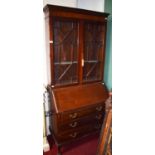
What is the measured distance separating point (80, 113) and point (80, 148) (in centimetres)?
54

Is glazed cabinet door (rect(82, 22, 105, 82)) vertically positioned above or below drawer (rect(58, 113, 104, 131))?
above

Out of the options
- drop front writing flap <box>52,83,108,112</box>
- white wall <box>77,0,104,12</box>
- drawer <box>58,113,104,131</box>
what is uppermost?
white wall <box>77,0,104,12</box>

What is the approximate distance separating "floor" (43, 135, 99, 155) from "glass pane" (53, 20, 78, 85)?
918 mm

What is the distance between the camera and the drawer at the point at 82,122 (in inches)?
75.9

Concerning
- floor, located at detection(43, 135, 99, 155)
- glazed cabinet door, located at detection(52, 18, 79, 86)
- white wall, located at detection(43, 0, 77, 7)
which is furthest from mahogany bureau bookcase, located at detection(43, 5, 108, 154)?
white wall, located at detection(43, 0, 77, 7)

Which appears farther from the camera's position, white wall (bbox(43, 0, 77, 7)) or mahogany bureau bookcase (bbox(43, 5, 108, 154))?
white wall (bbox(43, 0, 77, 7))

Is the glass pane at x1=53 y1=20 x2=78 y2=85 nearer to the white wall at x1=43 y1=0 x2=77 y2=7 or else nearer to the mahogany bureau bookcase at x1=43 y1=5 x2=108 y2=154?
the mahogany bureau bookcase at x1=43 y1=5 x2=108 y2=154

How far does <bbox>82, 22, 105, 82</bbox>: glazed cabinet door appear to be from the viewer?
209cm

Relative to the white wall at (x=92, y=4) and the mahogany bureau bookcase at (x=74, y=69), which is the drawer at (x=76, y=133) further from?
the white wall at (x=92, y=4)
